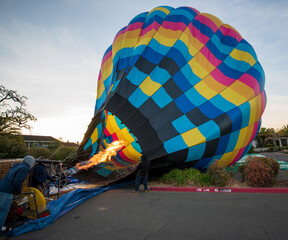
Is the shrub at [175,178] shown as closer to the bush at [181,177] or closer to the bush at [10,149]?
the bush at [181,177]

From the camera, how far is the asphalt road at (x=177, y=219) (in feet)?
10.3

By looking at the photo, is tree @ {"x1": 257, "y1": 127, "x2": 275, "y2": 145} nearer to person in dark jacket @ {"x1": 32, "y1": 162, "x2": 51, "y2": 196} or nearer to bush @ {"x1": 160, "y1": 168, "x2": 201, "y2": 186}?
bush @ {"x1": 160, "y1": 168, "x2": 201, "y2": 186}

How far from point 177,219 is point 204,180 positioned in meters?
3.23

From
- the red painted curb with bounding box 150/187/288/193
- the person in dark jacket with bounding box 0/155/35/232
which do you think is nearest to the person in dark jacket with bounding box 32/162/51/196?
the person in dark jacket with bounding box 0/155/35/232

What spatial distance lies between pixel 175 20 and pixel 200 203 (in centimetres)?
688

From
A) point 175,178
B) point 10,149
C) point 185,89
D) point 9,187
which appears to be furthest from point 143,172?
point 10,149

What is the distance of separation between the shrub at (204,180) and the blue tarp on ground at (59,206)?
3.21 metres

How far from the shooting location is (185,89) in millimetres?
7406

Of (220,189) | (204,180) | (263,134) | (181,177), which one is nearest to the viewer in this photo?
(220,189)

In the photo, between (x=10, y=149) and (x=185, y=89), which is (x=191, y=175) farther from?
(x=10, y=149)

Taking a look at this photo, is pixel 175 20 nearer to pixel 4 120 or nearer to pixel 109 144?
pixel 109 144

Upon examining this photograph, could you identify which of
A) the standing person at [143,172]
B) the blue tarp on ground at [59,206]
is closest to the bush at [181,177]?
the standing person at [143,172]

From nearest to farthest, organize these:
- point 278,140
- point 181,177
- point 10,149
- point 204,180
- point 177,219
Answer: point 177,219, point 204,180, point 181,177, point 10,149, point 278,140

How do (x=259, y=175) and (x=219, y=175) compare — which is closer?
(x=259, y=175)
